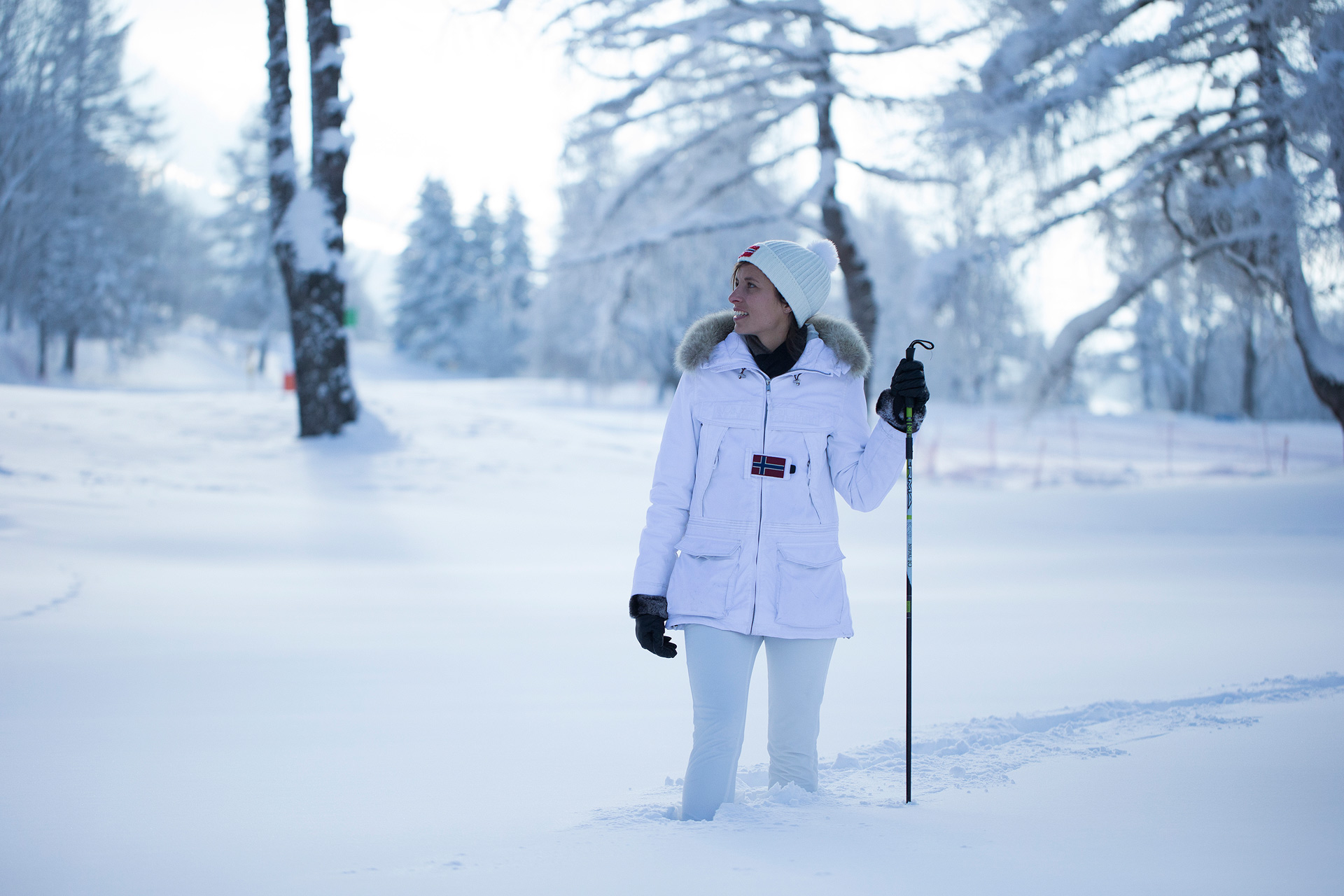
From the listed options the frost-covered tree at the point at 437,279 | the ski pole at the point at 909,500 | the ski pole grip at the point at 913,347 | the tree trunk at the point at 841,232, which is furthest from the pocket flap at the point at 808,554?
the frost-covered tree at the point at 437,279

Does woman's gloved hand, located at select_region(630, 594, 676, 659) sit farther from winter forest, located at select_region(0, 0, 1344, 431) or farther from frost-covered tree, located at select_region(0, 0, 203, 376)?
frost-covered tree, located at select_region(0, 0, 203, 376)

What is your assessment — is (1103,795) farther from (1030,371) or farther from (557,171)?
(557,171)

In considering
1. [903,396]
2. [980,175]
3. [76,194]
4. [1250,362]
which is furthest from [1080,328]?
[76,194]

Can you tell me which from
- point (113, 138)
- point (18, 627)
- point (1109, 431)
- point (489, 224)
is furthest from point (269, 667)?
point (489, 224)

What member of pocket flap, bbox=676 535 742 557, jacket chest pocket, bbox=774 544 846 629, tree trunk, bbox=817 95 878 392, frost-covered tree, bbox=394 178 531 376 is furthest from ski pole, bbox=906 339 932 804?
frost-covered tree, bbox=394 178 531 376

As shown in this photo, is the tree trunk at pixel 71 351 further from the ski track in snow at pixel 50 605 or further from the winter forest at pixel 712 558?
the ski track in snow at pixel 50 605

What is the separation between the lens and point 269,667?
4852mm

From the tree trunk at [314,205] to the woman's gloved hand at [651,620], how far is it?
1023 centimetres

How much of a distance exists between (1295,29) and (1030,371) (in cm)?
436

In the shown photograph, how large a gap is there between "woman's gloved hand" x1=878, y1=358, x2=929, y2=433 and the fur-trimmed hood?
107 mm

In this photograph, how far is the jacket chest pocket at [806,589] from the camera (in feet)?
9.03

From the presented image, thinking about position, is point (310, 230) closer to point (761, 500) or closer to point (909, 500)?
point (909, 500)

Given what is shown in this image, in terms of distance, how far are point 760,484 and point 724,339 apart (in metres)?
0.45

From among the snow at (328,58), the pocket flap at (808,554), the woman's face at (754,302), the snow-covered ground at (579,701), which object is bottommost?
the snow-covered ground at (579,701)
